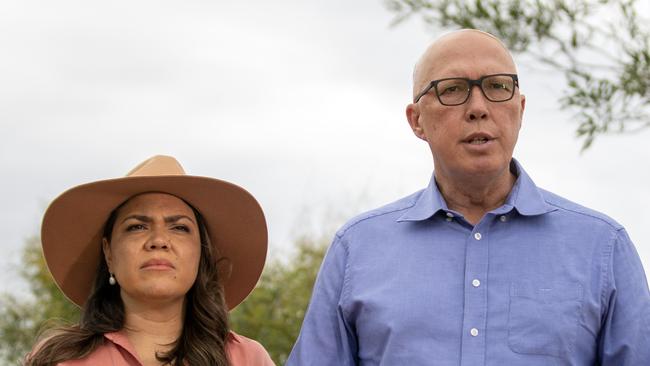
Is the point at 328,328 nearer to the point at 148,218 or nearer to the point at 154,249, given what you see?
the point at 154,249

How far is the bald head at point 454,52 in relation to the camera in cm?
369

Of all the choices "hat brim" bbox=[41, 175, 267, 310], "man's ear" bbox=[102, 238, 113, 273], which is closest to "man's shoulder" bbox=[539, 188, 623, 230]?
"hat brim" bbox=[41, 175, 267, 310]

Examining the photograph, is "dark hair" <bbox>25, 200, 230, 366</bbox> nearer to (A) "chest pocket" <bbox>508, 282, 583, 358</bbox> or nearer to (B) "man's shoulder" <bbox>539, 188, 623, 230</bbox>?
(A) "chest pocket" <bbox>508, 282, 583, 358</bbox>

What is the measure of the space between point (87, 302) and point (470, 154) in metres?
1.46

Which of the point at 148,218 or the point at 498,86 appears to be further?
the point at 148,218

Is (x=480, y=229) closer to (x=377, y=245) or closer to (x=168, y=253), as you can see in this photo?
(x=377, y=245)

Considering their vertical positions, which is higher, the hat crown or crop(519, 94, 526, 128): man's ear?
crop(519, 94, 526, 128): man's ear

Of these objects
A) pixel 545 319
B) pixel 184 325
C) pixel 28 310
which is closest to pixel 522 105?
pixel 545 319

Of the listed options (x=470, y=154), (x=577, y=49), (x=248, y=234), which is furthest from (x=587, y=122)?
(x=470, y=154)

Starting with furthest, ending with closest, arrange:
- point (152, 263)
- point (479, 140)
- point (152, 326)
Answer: point (152, 326) → point (152, 263) → point (479, 140)

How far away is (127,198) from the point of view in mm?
4238

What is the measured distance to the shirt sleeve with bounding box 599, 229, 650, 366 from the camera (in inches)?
136

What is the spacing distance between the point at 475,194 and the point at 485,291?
31 cm

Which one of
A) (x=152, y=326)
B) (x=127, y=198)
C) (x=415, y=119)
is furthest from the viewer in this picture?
(x=127, y=198)
